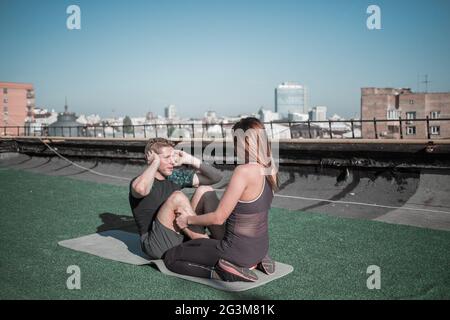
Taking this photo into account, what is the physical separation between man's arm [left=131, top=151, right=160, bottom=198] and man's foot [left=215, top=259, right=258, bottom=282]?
113 cm

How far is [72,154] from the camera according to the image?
68.0 ft

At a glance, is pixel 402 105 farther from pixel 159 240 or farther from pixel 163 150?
pixel 159 240

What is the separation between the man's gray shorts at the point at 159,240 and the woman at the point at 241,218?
226 millimetres

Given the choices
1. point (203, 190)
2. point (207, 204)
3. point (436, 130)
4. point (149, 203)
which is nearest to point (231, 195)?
point (207, 204)

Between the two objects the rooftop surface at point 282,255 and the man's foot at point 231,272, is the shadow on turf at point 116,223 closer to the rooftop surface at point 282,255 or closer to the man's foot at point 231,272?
the rooftop surface at point 282,255

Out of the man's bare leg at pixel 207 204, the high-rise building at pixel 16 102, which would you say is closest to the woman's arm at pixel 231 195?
the man's bare leg at pixel 207 204

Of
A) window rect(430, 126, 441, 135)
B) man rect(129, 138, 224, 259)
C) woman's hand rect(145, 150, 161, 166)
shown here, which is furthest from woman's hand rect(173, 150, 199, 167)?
window rect(430, 126, 441, 135)

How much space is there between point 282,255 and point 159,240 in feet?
5.69

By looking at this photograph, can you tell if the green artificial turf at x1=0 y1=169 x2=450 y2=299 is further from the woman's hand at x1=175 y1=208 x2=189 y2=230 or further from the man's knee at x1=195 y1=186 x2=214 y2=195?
the man's knee at x1=195 y1=186 x2=214 y2=195

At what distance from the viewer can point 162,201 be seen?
4.98 metres

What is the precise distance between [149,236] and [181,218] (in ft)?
2.24
